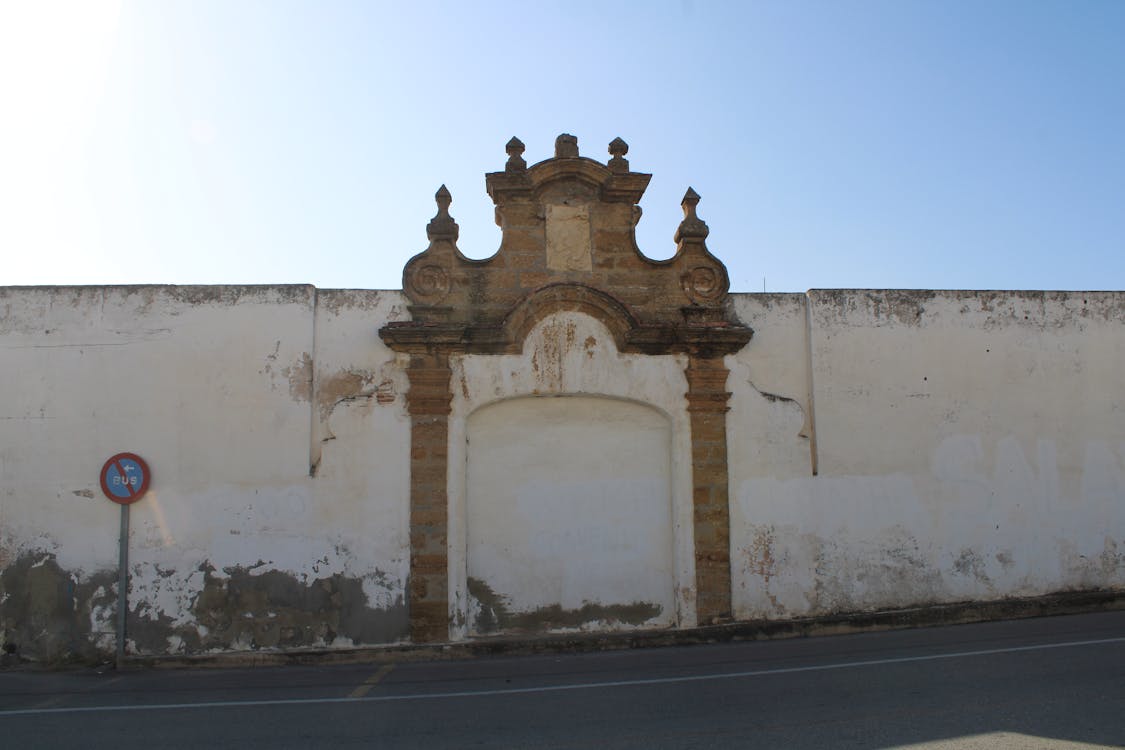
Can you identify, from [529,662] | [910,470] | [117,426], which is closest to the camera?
[529,662]

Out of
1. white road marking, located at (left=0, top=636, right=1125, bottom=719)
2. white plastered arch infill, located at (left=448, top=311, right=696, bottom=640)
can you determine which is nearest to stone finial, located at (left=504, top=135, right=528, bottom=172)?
white plastered arch infill, located at (left=448, top=311, right=696, bottom=640)

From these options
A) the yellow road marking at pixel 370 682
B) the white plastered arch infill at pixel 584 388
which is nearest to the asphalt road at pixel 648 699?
the yellow road marking at pixel 370 682

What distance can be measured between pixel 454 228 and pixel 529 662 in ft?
15.8

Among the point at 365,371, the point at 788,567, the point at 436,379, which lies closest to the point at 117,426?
the point at 365,371

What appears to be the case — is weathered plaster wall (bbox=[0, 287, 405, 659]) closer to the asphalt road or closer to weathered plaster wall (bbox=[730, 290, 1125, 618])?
the asphalt road

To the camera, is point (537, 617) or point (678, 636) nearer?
point (678, 636)

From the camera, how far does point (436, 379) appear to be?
10039 millimetres

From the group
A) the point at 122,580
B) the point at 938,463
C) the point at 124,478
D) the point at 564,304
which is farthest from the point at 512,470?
the point at 938,463

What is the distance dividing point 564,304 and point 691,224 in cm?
180

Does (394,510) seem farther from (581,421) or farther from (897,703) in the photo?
(897,703)

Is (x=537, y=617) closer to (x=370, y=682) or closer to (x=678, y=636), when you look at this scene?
(x=678, y=636)

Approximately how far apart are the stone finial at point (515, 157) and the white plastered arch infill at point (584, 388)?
71.1 inches

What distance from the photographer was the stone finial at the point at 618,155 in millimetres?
10586

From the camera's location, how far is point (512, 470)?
33.5 ft
